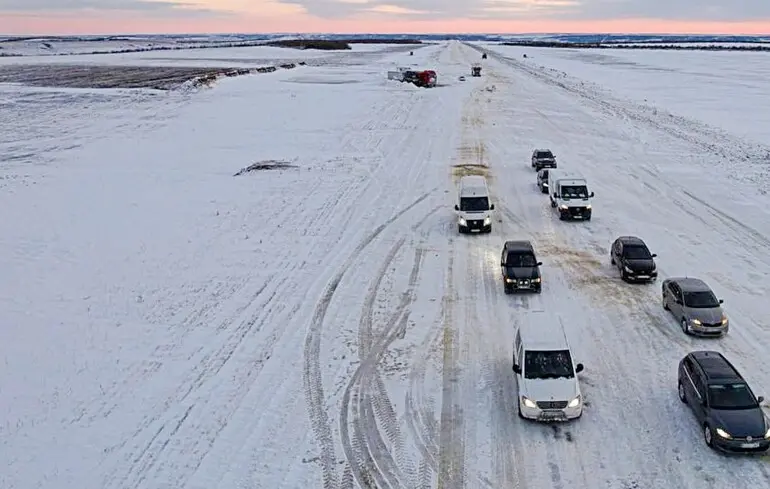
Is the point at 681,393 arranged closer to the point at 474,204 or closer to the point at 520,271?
the point at 520,271

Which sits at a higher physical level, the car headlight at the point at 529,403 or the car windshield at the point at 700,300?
the car windshield at the point at 700,300

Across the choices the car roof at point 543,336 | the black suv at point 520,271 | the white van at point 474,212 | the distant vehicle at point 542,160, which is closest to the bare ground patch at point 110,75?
the distant vehicle at point 542,160

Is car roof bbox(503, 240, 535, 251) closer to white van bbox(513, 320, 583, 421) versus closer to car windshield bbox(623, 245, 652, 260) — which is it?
car windshield bbox(623, 245, 652, 260)

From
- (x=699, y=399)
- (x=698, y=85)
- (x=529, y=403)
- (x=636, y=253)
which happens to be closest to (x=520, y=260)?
(x=636, y=253)

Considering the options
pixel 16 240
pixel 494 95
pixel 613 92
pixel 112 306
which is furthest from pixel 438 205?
pixel 613 92

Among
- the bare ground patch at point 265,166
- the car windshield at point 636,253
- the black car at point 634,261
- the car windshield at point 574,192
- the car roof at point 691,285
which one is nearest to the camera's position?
the car roof at point 691,285

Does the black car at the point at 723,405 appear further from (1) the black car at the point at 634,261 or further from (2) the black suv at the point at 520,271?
(1) the black car at the point at 634,261

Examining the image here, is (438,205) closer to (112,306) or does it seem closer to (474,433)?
(112,306)
